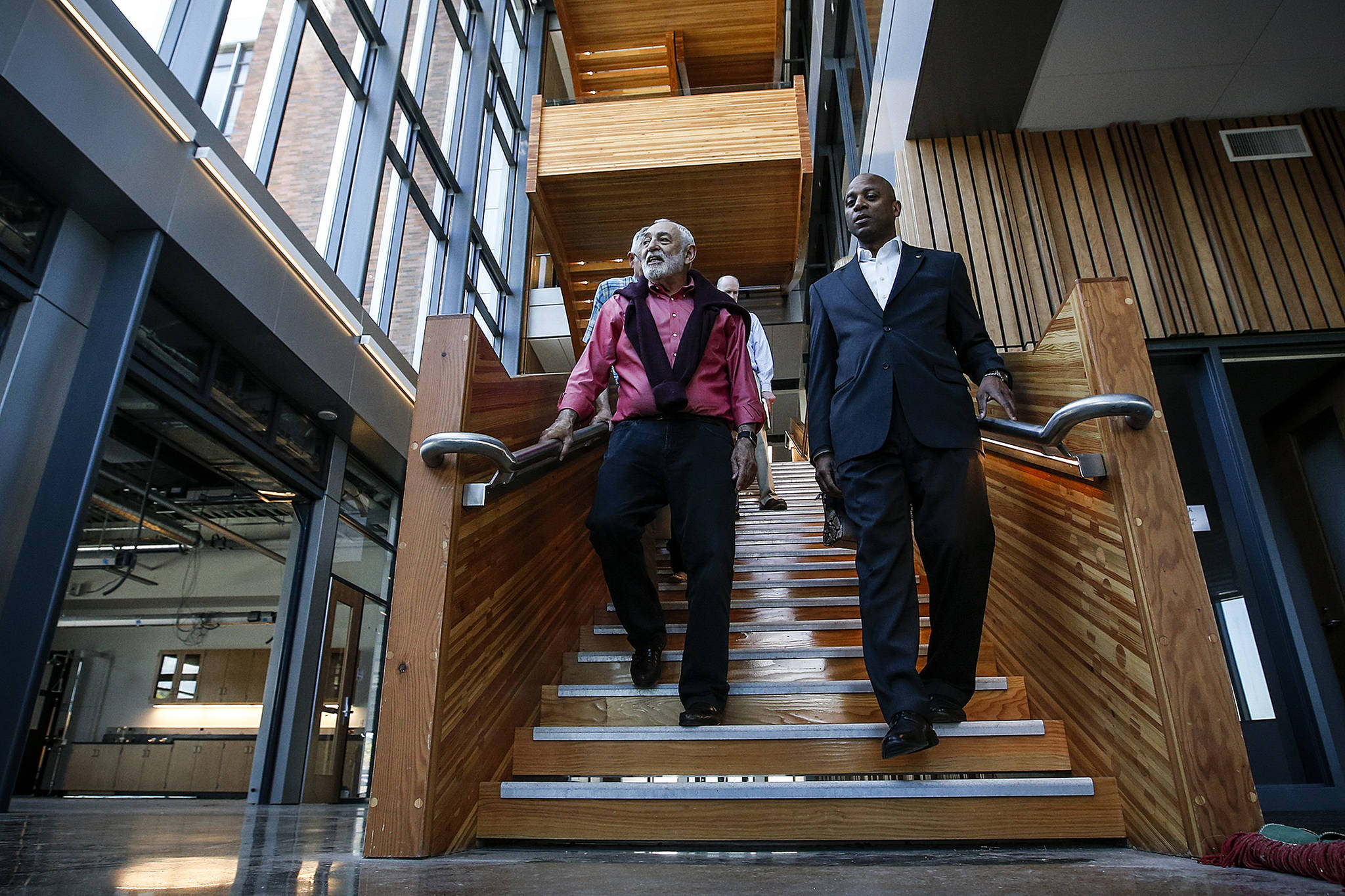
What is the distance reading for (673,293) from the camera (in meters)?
2.92

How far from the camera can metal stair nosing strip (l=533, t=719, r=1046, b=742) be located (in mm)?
2121

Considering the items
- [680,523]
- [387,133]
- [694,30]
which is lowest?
[680,523]

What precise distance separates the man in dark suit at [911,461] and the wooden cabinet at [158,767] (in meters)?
11.6

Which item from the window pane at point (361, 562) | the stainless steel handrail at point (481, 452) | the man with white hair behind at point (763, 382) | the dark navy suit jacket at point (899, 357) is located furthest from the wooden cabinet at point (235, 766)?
the dark navy suit jacket at point (899, 357)

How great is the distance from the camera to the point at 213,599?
1259cm

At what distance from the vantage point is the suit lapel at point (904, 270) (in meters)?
2.46

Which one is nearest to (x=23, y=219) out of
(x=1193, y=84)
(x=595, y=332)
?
(x=595, y=332)

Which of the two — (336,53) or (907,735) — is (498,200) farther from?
(907,735)

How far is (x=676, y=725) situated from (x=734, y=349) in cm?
121

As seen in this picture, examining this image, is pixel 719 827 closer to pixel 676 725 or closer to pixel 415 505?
pixel 676 725

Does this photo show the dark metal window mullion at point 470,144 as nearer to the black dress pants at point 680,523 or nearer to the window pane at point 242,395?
the window pane at point 242,395

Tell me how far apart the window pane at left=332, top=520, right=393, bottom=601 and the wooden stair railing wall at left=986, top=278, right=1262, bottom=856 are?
22.8 ft

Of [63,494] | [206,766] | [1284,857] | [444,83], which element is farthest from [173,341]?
[206,766]

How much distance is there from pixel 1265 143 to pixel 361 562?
26.5 ft
